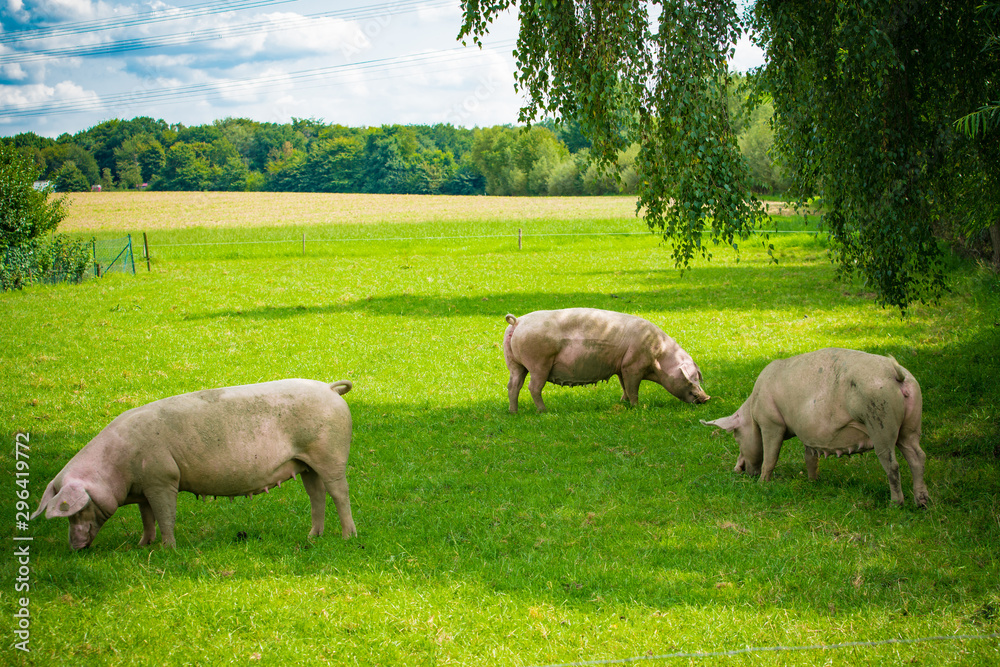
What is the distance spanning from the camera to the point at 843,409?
24.1 feet

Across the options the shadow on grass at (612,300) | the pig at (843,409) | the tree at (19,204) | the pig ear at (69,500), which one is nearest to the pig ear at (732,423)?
the pig at (843,409)

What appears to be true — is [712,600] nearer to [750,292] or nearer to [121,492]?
[121,492]

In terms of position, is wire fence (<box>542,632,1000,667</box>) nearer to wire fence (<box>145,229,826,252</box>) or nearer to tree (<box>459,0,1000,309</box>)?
tree (<box>459,0,1000,309</box>)

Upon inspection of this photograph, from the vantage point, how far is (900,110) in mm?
9164

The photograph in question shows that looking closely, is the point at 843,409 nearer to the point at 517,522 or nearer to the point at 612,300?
the point at 517,522

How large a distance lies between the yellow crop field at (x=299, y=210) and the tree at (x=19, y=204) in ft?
63.0

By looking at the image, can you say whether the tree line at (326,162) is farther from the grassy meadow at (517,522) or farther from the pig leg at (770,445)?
the pig leg at (770,445)

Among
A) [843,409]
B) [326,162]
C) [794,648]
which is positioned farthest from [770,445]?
[326,162]

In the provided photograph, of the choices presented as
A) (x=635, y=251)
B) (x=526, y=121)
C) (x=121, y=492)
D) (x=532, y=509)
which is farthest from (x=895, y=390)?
(x=635, y=251)

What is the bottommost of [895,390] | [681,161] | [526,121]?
[895,390]

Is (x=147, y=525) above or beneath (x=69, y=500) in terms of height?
beneath

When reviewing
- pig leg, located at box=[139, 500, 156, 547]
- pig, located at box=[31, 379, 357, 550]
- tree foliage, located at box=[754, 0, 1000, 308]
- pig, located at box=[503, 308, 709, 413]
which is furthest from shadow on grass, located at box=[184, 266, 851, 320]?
pig leg, located at box=[139, 500, 156, 547]

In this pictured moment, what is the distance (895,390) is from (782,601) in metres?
2.59

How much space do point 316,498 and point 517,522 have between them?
2.10 m
